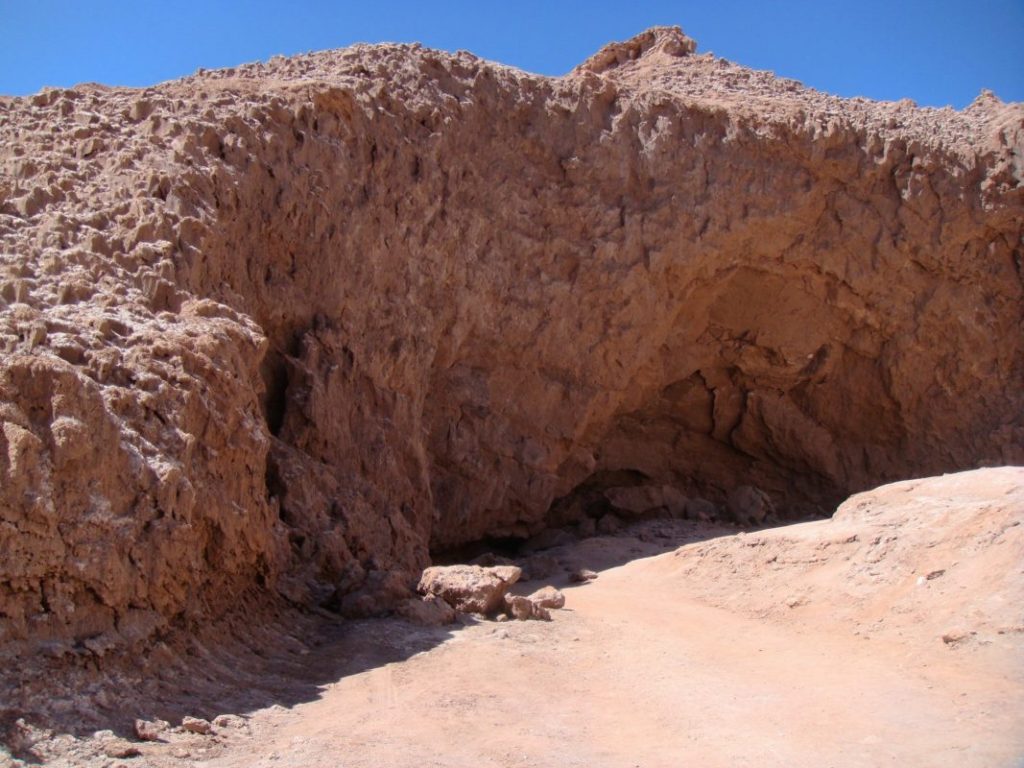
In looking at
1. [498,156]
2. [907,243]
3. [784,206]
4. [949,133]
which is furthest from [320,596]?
[949,133]

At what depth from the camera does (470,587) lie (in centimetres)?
777

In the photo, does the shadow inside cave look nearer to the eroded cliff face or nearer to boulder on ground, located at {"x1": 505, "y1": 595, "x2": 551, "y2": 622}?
the eroded cliff face

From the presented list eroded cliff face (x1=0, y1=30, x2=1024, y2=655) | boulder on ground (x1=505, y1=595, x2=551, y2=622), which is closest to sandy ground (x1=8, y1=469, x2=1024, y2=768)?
boulder on ground (x1=505, y1=595, x2=551, y2=622)

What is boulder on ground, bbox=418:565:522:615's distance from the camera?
25.3ft

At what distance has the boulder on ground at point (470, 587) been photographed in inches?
304

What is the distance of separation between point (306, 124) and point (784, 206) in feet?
20.3

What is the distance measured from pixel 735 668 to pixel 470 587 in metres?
2.09

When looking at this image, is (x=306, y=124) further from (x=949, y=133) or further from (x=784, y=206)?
(x=949, y=133)

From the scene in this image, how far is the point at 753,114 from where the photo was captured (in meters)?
12.7

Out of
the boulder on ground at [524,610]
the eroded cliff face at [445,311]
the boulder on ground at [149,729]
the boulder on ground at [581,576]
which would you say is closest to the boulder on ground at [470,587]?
the boulder on ground at [524,610]

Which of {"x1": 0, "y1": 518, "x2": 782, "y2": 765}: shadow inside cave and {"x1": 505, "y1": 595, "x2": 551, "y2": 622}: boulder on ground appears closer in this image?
{"x1": 0, "y1": 518, "x2": 782, "y2": 765}: shadow inside cave

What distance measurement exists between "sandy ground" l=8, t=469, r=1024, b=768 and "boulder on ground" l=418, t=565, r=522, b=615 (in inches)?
14.2

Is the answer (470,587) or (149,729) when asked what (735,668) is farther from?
(149,729)

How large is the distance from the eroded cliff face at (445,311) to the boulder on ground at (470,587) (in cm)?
30
